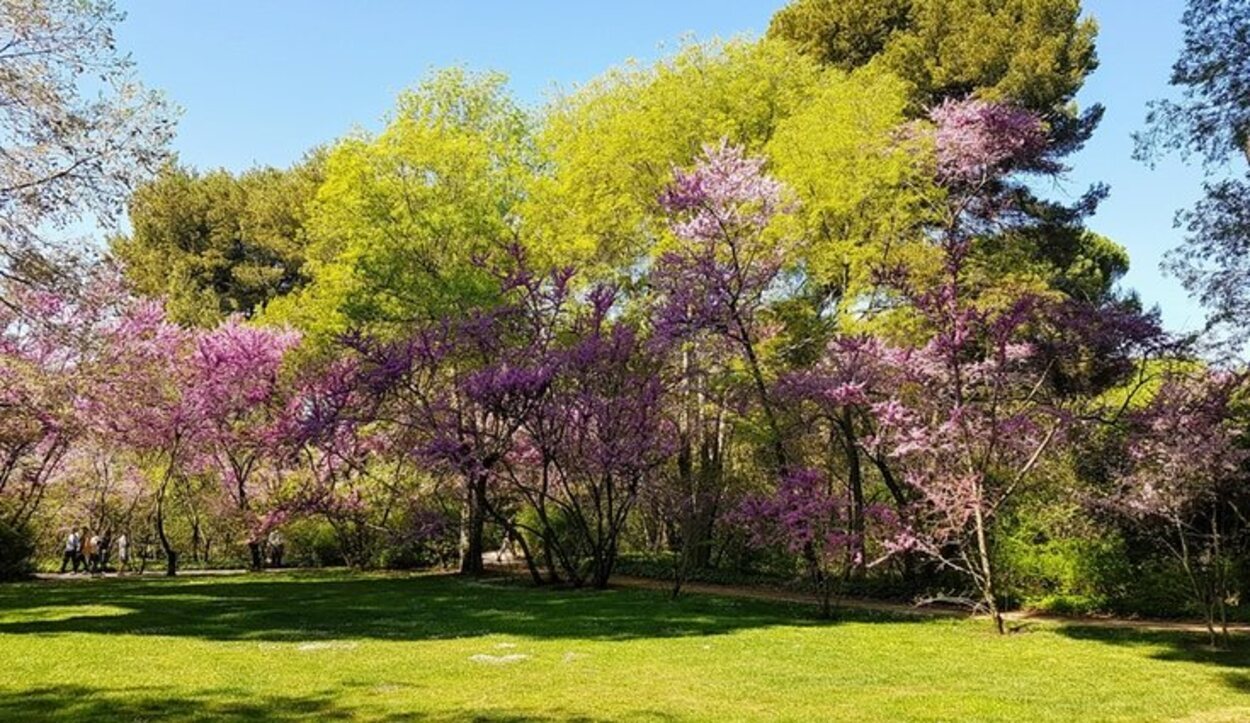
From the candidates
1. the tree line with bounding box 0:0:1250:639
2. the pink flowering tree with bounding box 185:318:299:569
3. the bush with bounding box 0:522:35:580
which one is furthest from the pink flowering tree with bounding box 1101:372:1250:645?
the bush with bounding box 0:522:35:580

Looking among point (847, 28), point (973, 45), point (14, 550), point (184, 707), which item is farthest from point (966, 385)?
point (14, 550)

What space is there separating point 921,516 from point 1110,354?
422cm

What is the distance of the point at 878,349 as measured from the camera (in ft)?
48.1

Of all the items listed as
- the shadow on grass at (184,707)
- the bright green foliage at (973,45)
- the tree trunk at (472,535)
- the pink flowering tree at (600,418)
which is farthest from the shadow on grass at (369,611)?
the bright green foliage at (973,45)

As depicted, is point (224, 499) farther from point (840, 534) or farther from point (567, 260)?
point (840, 534)

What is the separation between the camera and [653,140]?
73.7 feet

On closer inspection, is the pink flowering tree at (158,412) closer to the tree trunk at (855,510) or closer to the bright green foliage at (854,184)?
the tree trunk at (855,510)

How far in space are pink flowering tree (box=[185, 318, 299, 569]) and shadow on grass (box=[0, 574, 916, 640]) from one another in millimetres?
5195

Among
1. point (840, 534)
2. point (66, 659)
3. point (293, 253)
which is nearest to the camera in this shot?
point (66, 659)

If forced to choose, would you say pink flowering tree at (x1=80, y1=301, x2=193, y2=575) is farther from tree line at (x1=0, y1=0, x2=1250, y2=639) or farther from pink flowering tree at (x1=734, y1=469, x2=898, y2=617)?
pink flowering tree at (x1=734, y1=469, x2=898, y2=617)

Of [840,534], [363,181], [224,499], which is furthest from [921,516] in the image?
[224,499]

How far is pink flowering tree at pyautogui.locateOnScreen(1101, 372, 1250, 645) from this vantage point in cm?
1161

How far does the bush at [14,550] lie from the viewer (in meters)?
21.5

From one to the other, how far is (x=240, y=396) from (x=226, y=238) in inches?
788
